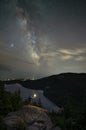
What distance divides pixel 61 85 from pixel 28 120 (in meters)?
57.2

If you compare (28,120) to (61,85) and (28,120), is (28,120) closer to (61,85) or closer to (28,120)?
(28,120)

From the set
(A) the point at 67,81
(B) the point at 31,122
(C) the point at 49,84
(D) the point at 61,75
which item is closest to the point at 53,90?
(C) the point at 49,84

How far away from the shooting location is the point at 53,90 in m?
76.4

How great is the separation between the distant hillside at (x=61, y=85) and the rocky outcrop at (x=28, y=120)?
37.7 metres

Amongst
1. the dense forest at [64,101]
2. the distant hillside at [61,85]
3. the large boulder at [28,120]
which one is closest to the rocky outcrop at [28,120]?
the large boulder at [28,120]

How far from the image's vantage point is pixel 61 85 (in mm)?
81062

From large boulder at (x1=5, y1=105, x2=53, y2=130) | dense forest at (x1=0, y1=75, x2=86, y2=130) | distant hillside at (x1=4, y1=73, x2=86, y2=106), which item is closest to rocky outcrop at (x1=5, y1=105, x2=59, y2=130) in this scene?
large boulder at (x1=5, y1=105, x2=53, y2=130)

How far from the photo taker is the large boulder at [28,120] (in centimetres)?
2306

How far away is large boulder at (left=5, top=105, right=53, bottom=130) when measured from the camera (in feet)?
75.7

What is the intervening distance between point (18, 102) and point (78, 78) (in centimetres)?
6165

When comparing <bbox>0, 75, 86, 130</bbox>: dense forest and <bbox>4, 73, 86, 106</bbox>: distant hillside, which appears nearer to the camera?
<bbox>0, 75, 86, 130</bbox>: dense forest

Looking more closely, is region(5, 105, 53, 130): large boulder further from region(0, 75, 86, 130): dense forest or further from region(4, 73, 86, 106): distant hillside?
region(4, 73, 86, 106): distant hillside

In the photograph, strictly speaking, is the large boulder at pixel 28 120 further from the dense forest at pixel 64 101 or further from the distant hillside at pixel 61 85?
the distant hillside at pixel 61 85

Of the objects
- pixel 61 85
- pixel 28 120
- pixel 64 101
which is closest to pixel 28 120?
pixel 28 120
